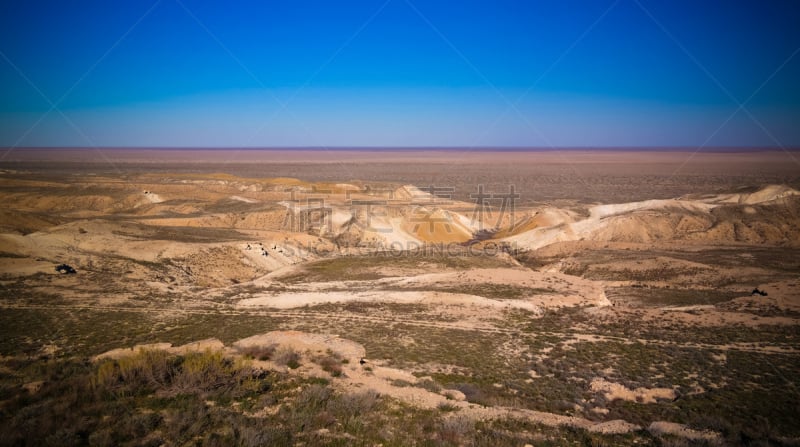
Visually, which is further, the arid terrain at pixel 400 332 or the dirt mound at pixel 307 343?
the dirt mound at pixel 307 343

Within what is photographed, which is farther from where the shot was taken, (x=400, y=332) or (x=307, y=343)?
(x=400, y=332)

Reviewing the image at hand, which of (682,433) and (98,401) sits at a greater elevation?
(98,401)

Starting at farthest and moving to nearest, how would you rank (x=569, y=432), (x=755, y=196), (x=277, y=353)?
1. (x=755, y=196)
2. (x=277, y=353)
3. (x=569, y=432)

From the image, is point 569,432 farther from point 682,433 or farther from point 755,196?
point 755,196

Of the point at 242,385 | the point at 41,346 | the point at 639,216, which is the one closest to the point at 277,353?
→ the point at 242,385

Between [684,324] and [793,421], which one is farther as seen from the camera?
[684,324]

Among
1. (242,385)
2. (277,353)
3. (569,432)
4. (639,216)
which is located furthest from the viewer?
(639,216)

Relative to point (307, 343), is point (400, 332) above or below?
below

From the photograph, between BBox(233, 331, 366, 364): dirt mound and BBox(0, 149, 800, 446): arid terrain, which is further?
BBox(233, 331, 366, 364): dirt mound
